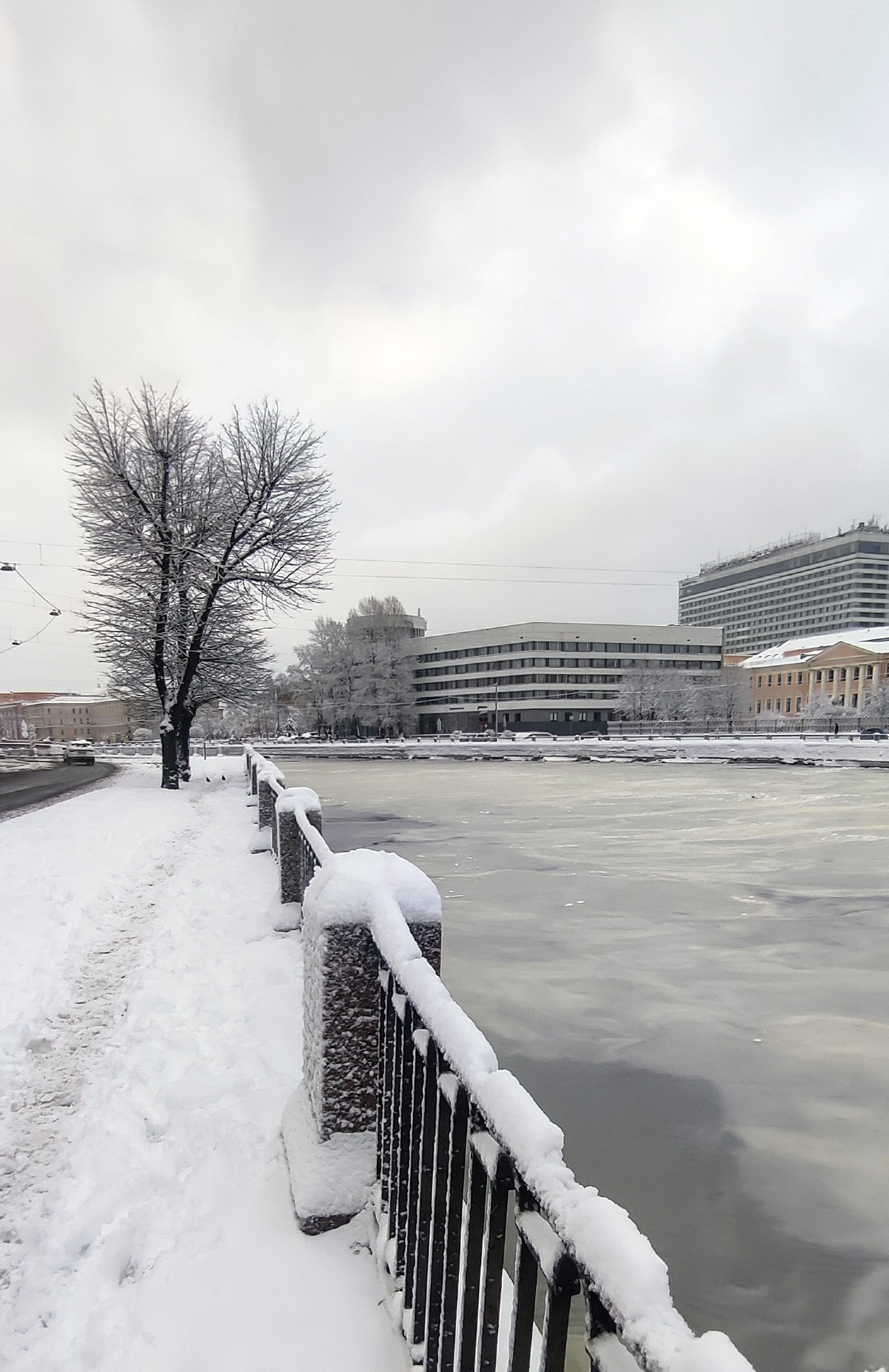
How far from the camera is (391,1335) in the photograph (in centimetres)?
238

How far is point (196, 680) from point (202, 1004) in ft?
71.6

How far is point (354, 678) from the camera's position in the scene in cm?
8825

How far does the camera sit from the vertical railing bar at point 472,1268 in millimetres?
1757

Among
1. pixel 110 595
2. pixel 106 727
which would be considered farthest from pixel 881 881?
pixel 106 727

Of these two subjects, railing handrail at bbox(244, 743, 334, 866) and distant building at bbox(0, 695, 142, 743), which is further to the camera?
distant building at bbox(0, 695, 142, 743)

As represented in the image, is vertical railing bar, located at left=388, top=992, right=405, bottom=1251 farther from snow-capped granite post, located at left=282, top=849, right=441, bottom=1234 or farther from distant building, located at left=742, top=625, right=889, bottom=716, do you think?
distant building, located at left=742, top=625, right=889, bottom=716

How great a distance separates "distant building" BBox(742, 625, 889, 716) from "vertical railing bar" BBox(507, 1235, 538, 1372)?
86.0 meters

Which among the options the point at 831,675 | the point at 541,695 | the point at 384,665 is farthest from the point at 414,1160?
the point at 831,675

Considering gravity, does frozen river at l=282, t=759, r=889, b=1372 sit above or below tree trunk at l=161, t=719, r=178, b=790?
below

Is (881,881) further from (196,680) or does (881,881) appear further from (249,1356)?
(196,680)

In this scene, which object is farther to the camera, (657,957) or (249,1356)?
(657,957)

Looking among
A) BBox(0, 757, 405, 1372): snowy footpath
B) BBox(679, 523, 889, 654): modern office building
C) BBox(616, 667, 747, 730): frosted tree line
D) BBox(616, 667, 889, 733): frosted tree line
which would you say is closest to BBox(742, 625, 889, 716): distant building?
BBox(616, 667, 889, 733): frosted tree line

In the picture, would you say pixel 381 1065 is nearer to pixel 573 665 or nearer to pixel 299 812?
pixel 299 812

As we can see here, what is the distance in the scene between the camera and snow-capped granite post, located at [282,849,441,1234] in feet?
9.39
